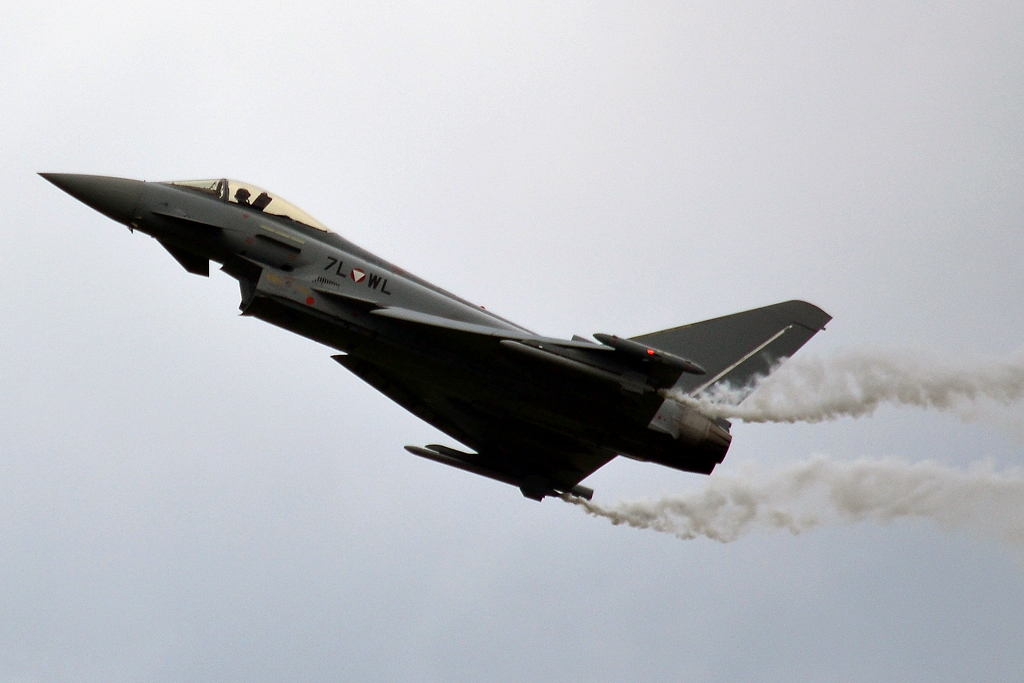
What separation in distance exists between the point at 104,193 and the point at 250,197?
220cm

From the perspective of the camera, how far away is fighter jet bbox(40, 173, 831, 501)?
59.0ft

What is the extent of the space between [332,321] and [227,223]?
229 centimetres

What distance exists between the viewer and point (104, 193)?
60.3ft

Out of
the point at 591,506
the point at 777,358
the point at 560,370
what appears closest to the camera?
the point at 560,370

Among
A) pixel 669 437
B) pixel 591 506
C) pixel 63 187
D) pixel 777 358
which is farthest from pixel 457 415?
pixel 63 187

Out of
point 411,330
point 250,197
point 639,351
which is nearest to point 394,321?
point 411,330

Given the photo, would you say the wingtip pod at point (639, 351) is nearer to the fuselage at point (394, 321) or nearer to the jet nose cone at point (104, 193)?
the fuselage at point (394, 321)

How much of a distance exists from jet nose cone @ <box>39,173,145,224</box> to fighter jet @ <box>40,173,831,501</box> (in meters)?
0.02

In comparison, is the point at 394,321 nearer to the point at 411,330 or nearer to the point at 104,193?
the point at 411,330

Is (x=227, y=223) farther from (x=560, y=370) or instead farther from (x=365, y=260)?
(x=560, y=370)

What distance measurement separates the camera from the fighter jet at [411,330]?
18.0 metres

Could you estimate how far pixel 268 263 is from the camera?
725 inches

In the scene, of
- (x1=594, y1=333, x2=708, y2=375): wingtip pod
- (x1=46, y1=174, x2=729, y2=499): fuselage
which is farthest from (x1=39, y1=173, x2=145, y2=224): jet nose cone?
(x1=594, y1=333, x2=708, y2=375): wingtip pod

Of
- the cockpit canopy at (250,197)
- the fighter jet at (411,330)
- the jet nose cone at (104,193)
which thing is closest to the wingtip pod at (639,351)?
the fighter jet at (411,330)
